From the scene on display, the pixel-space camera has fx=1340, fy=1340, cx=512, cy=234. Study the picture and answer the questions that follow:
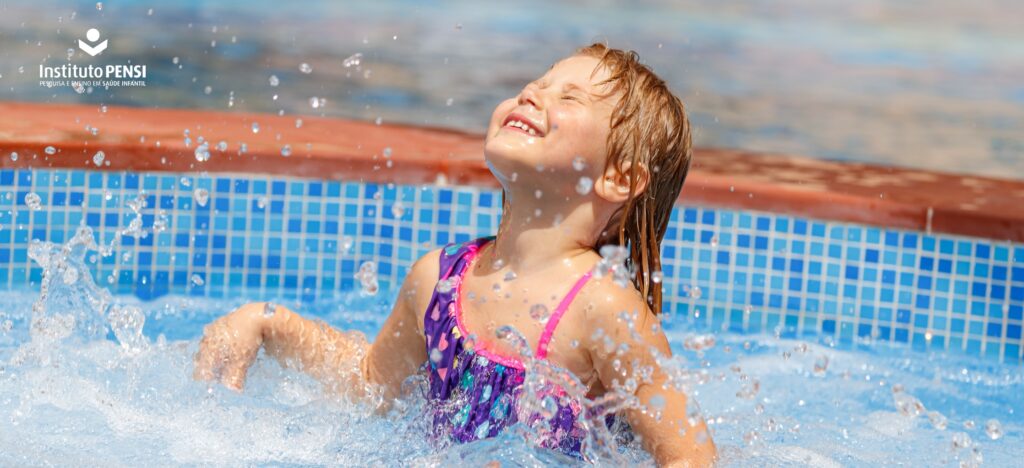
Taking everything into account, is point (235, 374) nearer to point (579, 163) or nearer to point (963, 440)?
point (579, 163)

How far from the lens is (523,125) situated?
2.10 meters

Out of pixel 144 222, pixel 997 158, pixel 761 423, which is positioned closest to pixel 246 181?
pixel 144 222

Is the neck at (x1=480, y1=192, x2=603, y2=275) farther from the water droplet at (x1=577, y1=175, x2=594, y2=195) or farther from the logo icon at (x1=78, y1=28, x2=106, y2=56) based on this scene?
the logo icon at (x1=78, y1=28, x2=106, y2=56)

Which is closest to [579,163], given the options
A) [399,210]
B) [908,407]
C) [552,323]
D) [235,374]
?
[552,323]

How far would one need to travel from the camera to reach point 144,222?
371cm

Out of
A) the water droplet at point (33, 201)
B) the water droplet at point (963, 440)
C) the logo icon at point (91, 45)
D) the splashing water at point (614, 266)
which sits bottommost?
the water droplet at point (963, 440)

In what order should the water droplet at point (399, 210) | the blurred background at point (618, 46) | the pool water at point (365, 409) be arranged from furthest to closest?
the blurred background at point (618, 46) → the water droplet at point (399, 210) → the pool water at point (365, 409)

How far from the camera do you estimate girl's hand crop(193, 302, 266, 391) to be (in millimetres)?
2359

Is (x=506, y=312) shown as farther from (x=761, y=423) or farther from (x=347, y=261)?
(x=347, y=261)

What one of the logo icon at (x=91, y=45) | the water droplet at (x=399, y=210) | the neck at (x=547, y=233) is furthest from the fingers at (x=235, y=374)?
the logo icon at (x=91, y=45)

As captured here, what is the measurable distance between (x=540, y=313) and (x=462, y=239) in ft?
5.54

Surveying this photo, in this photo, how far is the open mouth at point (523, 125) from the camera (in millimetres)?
2092

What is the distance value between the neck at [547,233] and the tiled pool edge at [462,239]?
1.58m

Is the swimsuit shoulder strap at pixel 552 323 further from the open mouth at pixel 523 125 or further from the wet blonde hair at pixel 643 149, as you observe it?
the open mouth at pixel 523 125
